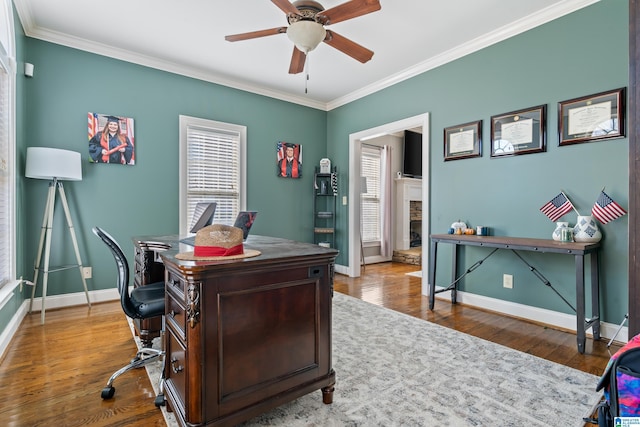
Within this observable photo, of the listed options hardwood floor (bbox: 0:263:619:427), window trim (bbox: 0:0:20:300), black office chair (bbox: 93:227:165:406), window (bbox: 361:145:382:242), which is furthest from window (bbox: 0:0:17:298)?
window (bbox: 361:145:382:242)

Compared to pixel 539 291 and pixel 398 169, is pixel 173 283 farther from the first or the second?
pixel 398 169

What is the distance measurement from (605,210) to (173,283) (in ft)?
10.4

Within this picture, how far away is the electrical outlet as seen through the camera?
3.19 meters

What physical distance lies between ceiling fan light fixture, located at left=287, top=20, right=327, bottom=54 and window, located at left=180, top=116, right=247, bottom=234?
2318 millimetres

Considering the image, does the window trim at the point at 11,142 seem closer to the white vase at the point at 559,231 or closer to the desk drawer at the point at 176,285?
the desk drawer at the point at 176,285

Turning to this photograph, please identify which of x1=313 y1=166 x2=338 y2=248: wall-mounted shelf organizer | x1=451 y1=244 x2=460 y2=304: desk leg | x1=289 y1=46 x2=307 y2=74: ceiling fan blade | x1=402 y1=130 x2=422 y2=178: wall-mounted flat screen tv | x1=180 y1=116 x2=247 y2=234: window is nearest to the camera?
x1=289 y1=46 x2=307 y2=74: ceiling fan blade

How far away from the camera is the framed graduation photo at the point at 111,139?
3.50 m

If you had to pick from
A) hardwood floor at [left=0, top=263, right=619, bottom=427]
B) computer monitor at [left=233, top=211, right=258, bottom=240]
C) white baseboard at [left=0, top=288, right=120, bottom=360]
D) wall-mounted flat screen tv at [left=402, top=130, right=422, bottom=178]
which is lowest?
hardwood floor at [left=0, top=263, right=619, bottom=427]

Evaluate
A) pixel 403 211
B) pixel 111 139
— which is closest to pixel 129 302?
pixel 111 139

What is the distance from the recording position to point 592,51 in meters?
2.66

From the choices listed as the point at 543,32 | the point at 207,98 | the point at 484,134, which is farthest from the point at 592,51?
Result: the point at 207,98

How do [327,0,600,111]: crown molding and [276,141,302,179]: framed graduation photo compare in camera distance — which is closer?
[327,0,600,111]: crown molding

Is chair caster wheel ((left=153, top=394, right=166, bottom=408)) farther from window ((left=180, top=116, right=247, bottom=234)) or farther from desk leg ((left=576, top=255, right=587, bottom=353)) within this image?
desk leg ((left=576, top=255, right=587, bottom=353))

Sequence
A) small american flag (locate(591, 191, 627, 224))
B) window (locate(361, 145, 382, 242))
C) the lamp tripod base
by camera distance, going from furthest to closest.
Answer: window (locate(361, 145, 382, 242))
the lamp tripod base
small american flag (locate(591, 191, 627, 224))
